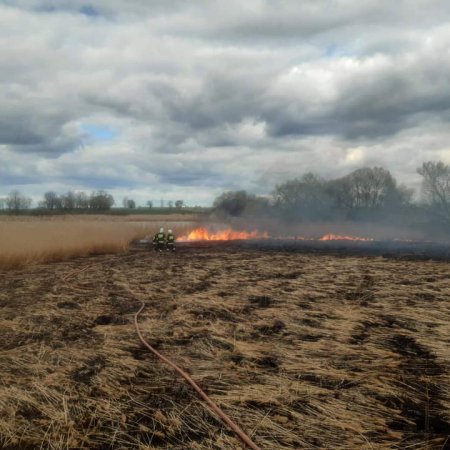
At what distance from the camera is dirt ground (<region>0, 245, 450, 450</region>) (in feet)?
12.7

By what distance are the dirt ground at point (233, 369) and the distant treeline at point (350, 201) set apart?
130 feet

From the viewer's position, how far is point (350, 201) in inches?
2110

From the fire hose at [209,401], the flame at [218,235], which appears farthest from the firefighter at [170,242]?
→ the fire hose at [209,401]

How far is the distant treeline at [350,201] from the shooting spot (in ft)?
157

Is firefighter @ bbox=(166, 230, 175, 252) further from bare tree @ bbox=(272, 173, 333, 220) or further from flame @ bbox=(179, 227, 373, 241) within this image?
bare tree @ bbox=(272, 173, 333, 220)

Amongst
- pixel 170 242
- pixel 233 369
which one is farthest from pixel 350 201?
pixel 233 369

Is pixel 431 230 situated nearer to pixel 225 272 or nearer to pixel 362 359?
pixel 225 272

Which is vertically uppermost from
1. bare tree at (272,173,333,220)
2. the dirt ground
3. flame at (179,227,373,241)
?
bare tree at (272,173,333,220)

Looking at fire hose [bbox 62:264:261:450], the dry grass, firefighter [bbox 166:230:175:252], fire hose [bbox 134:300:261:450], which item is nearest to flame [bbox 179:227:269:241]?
the dry grass

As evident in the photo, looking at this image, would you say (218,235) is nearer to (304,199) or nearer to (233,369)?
(304,199)

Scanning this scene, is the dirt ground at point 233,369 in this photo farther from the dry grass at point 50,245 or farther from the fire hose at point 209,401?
the dry grass at point 50,245

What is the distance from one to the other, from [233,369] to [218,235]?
129 feet

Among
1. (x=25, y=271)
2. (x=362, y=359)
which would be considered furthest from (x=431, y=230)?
(x=362, y=359)

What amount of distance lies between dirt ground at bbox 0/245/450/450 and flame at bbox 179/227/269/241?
31280mm
